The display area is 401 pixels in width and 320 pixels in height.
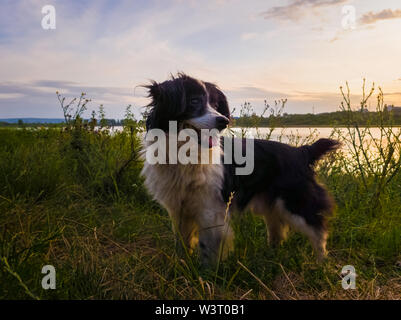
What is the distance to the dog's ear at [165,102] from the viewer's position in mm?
3217

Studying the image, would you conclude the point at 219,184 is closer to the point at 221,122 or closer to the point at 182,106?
the point at 221,122

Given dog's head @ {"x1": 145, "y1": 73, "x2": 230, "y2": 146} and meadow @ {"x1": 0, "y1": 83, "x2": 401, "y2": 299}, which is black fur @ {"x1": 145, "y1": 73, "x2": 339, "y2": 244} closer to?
dog's head @ {"x1": 145, "y1": 73, "x2": 230, "y2": 146}

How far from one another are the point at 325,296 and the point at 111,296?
4.88ft

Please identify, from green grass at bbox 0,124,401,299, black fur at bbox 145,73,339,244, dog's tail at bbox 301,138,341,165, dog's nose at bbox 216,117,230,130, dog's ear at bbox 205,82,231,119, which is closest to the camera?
green grass at bbox 0,124,401,299

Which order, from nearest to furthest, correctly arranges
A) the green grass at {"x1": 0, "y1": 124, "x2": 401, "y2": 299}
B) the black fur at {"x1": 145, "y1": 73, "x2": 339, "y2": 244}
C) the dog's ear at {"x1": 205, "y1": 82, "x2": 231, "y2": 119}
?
the green grass at {"x1": 0, "y1": 124, "x2": 401, "y2": 299}, the black fur at {"x1": 145, "y1": 73, "x2": 339, "y2": 244}, the dog's ear at {"x1": 205, "y1": 82, "x2": 231, "y2": 119}

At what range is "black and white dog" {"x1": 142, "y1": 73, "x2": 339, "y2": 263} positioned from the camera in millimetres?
3131

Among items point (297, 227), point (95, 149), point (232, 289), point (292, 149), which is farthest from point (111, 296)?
point (95, 149)

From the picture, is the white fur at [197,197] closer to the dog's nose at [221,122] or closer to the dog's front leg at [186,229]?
the dog's front leg at [186,229]

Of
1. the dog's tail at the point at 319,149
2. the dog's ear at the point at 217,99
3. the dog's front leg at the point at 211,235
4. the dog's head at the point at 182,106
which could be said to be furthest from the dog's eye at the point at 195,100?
the dog's tail at the point at 319,149

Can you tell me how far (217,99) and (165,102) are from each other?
0.66m

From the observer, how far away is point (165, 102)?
3.22 m

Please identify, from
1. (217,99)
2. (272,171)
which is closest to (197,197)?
(272,171)

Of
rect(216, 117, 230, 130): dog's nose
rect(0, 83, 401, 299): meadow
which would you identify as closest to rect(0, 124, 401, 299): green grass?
rect(0, 83, 401, 299): meadow
